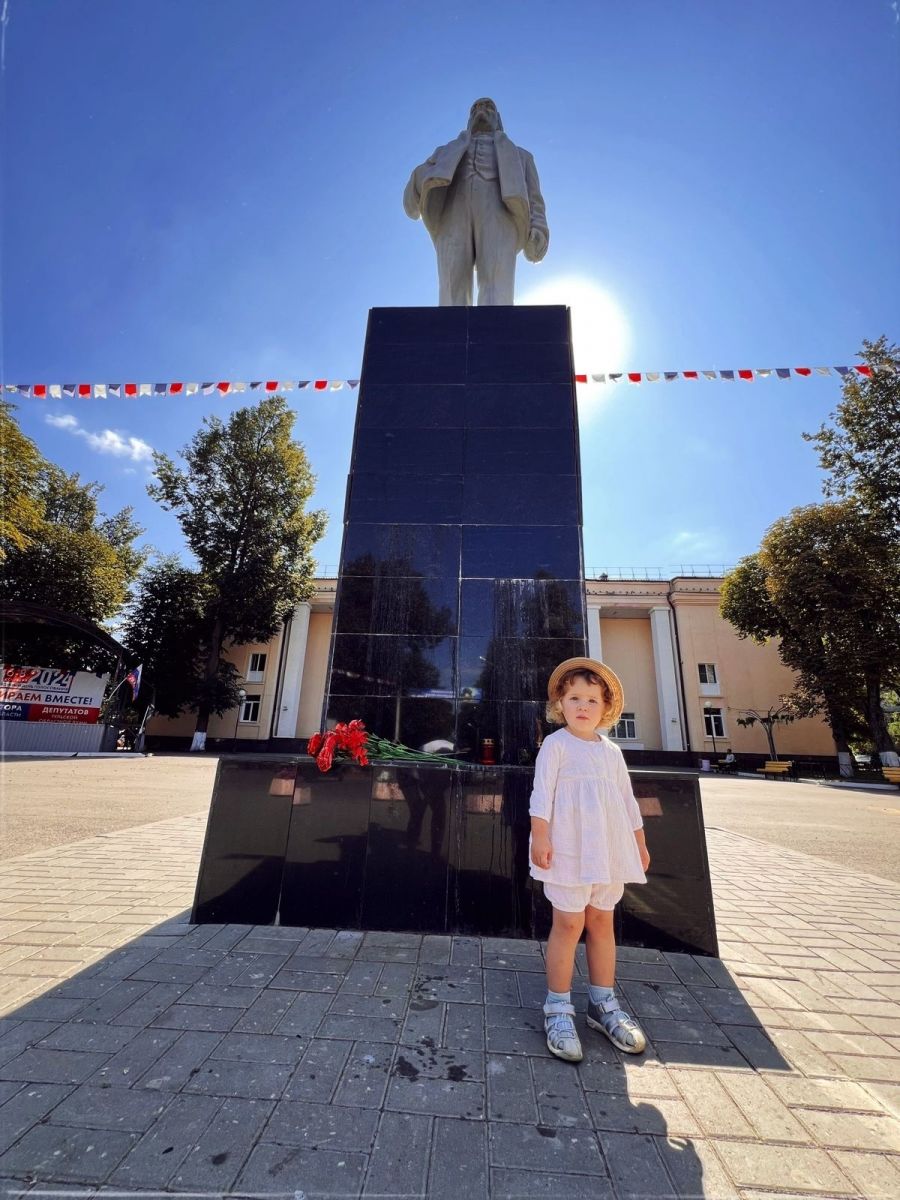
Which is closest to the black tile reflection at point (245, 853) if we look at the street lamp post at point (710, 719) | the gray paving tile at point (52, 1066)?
the gray paving tile at point (52, 1066)

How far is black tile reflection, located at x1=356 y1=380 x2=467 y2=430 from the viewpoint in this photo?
4965 millimetres

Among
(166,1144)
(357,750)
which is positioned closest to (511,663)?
(357,750)

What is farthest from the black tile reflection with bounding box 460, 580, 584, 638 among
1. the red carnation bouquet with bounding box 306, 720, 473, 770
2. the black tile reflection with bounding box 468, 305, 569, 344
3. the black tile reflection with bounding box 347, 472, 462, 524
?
the black tile reflection with bounding box 468, 305, 569, 344

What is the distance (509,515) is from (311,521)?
85.0ft

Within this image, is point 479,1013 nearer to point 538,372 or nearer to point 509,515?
point 509,515

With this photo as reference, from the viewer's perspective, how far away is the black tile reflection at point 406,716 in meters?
4.03

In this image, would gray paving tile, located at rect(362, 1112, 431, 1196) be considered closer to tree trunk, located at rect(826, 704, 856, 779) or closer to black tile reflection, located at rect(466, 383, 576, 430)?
black tile reflection, located at rect(466, 383, 576, 430)

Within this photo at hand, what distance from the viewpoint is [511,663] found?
420 cm

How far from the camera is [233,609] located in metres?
25.9

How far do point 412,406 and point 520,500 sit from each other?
1.42 m

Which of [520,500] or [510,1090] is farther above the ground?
[520,500]

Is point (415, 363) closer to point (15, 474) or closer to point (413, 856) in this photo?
point (413, 856)

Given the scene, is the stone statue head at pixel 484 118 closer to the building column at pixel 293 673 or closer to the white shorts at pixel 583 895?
the white shorts at pixel 583 895

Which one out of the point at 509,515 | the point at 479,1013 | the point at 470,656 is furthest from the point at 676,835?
the point at 509,515
